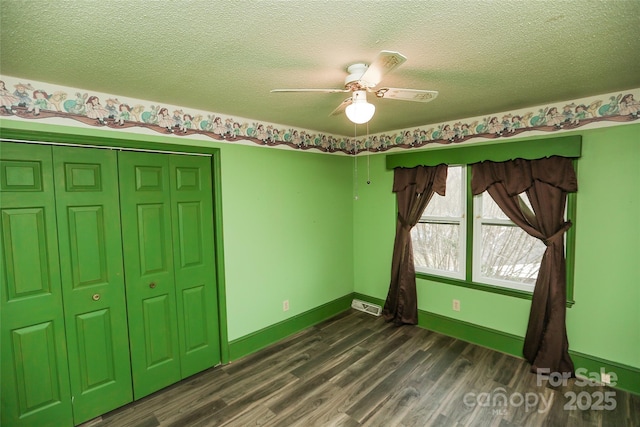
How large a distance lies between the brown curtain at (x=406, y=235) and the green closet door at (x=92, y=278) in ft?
9.01

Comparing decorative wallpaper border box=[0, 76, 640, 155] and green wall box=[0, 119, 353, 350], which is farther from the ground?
decorative wallpaper border box=[0, 76, 640, 155]

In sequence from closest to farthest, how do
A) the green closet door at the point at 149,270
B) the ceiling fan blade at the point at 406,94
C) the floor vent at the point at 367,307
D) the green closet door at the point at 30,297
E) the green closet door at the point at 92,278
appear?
1. the ceiling fan blade at the point at 406,94
2. the green closet door at the point at 30,297
3. the green closet door at the point at 92,278
4. the green closet door at the point at 149,270
5. the floor vent at the point at 367,307

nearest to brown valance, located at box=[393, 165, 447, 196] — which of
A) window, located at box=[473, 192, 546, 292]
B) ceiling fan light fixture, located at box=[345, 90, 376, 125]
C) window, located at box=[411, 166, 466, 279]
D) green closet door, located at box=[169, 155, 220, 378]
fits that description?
window, located at box=[411, 166, 466, 279]

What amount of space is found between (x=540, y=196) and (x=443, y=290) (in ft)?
4.44

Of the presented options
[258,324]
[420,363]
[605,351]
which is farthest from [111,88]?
[605,351]

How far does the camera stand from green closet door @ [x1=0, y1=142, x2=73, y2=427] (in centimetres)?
187

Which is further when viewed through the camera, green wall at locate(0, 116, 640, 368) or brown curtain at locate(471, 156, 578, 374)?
brown curtain at locate(471, 156, 578, 374)

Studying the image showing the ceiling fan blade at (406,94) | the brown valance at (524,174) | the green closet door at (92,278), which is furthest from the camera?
the brown valance at (524,174)

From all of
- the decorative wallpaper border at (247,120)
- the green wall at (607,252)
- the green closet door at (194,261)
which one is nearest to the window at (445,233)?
the decorative wallpaper border at (247,120)

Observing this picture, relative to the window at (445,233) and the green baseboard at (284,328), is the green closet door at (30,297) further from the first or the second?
the window at (445,233)

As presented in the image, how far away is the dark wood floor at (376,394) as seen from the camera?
7.07 ft

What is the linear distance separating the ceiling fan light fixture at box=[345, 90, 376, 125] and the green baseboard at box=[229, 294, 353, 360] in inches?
94.3

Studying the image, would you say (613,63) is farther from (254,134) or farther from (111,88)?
(111,88)

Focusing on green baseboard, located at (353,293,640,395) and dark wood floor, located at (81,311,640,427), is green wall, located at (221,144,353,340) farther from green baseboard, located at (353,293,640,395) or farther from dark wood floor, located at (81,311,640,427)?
green baseboard, located at (353,293,640,395)
